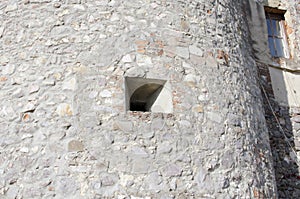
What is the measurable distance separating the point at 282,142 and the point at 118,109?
3.48 m

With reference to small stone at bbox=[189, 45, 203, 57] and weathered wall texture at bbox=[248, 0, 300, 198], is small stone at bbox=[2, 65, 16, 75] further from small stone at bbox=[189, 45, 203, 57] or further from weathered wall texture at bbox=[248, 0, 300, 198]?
weathered wall texture at bbox=[248, 0, 300, 198]

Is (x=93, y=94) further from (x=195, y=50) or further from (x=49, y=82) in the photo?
(x=195, y=50)

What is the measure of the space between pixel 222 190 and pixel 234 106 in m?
1.02

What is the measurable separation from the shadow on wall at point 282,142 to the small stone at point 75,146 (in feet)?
11.6

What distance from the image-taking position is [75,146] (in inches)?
168

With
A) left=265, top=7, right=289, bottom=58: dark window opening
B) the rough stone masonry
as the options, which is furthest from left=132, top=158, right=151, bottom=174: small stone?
left=265, top=7, right=289, bottom=58: dark window opening

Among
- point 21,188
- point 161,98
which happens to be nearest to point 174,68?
point 161,98

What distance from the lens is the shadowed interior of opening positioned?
4820mm

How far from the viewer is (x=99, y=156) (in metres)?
4.25

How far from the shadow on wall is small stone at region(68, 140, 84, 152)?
3.52 m

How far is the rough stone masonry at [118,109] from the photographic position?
4.24 meters

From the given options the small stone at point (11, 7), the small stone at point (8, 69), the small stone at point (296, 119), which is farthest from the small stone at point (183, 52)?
the small stone at point (296, 119)

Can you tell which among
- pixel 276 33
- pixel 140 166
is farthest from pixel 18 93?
pixel 276 33

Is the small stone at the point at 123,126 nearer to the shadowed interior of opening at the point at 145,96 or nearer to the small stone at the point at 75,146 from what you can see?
the small stone at the point at 75,146
